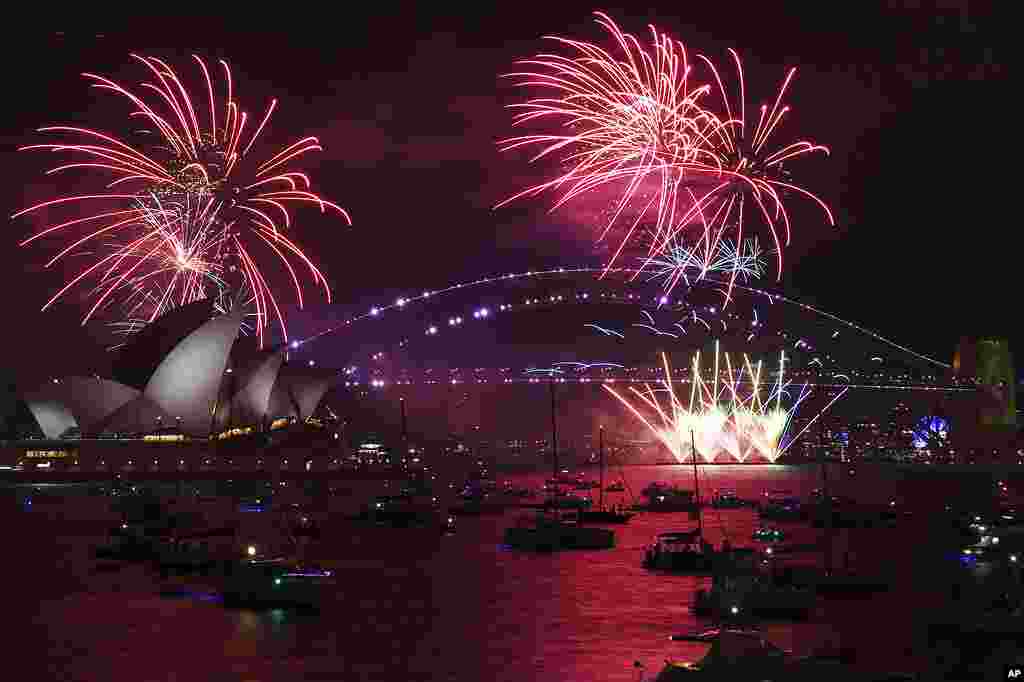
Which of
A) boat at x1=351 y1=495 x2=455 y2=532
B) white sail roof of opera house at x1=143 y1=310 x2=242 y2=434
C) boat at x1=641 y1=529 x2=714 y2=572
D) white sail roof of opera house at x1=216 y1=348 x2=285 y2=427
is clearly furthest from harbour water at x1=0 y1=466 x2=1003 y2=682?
white sail roof of opera house at x1=216 y1=348 x2=285 y2=427

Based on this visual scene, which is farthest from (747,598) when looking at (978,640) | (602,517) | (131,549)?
(602,517)

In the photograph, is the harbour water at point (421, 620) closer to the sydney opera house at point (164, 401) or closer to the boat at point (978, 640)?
the boat at point (978, 640)

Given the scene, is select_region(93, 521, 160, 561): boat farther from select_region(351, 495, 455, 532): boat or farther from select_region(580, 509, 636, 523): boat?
select_region(580, 509, 636, 523): boat

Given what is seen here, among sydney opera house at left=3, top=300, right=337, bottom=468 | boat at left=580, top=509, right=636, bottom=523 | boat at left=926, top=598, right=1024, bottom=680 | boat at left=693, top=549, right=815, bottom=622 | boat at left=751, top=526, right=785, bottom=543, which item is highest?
sydney opera house at left=3, top=300, right=337, bottom=468

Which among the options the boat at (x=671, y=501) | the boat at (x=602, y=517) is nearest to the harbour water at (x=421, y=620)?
the boat at (x=602, y=517)

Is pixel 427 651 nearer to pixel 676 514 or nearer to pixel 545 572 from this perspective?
pixel 545 572

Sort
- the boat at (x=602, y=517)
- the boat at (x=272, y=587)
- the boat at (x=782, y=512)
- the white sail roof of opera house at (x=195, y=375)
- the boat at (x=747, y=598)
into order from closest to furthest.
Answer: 1. the boat at (x=747, y=598)
2. the boat at (x=272, y=587)
3. the boat at (x=602, y=517)
4. the boat at (x=782, y=512)
5. the white sail roof of opera house at (x=195, y=375)
